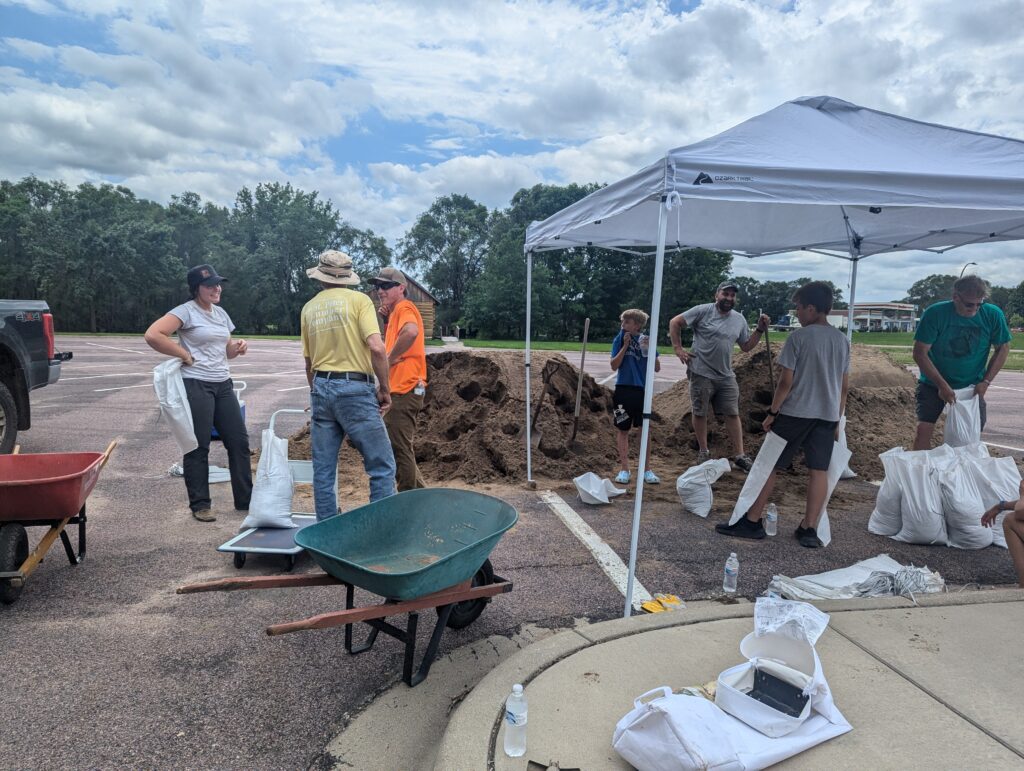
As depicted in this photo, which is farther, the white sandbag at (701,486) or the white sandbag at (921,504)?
the white sandbag at (701,486)

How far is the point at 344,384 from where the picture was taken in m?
3.86

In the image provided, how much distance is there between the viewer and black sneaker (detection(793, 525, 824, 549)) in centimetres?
461

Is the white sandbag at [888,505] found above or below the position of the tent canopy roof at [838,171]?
below

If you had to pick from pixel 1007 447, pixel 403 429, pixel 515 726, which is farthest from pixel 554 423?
pixel 1007 447

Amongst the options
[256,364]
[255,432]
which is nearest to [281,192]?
[256,364]

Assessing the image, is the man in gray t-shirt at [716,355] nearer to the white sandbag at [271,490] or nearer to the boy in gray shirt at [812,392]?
the boy in gray shirt at [812,392]

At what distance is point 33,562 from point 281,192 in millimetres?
68018

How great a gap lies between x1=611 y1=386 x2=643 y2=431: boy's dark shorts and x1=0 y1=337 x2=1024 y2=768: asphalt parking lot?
83 centimetres

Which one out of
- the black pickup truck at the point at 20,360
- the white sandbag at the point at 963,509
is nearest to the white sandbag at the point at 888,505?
the white sandbag at the point at 963,509

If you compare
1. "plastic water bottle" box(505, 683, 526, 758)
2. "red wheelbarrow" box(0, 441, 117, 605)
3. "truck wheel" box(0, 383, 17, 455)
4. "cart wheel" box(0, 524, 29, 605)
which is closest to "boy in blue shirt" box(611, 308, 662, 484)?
"plastic water bottle" box(505, 683, 526, 758)

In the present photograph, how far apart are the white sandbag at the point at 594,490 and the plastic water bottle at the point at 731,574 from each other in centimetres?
178

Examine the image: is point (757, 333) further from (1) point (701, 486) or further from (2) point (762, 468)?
(2) point (762, 468)

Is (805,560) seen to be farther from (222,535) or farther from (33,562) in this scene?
(33,562)

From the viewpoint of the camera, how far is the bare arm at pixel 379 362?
3.89 m
